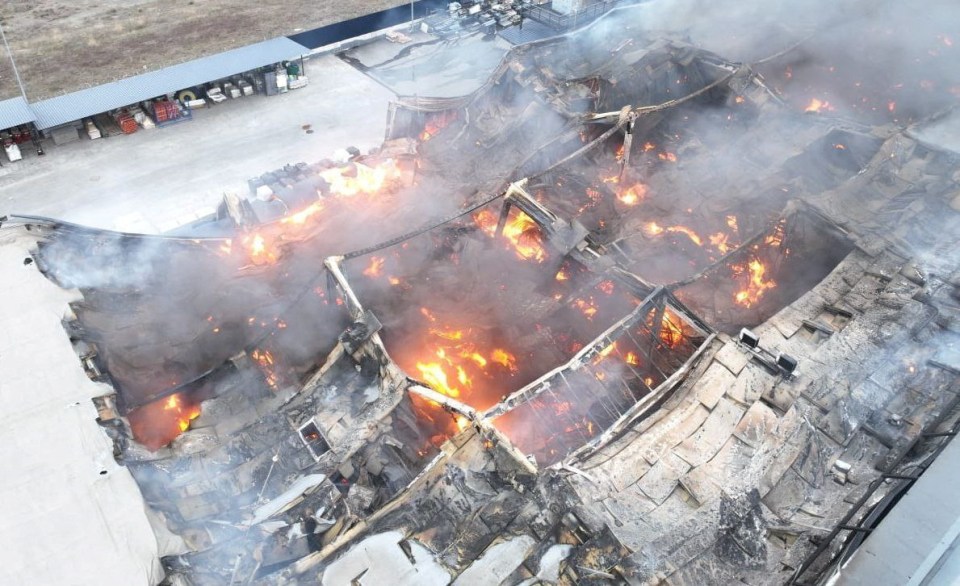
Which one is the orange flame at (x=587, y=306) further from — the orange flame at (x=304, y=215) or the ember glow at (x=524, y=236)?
the orange flame at (x=304, y=215)

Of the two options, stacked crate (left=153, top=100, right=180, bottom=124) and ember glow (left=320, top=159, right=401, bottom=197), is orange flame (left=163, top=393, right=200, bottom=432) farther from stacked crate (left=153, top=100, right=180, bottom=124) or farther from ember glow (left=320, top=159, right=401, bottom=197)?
stacked crate (left=153, top=100, right=180, bottom=124)

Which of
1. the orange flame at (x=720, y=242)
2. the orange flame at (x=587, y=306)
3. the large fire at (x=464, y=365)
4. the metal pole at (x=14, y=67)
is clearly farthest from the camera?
the metal pole at (x=14, y=67)

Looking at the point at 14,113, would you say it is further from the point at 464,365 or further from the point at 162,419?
the point at 464,365

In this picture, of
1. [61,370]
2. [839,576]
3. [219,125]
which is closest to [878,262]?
[839,576]

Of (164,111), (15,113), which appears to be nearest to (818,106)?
(164,111)

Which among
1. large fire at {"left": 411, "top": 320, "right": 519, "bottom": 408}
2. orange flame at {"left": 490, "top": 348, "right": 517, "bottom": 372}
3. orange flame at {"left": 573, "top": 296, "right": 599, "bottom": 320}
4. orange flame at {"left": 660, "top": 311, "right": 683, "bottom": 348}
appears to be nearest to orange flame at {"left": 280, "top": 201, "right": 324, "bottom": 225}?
large fire at {"left": 411, "top": 320, "right": 519, "bottom": 408}

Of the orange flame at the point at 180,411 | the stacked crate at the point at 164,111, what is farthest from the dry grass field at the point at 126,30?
the orange flame at the point at 180,411
